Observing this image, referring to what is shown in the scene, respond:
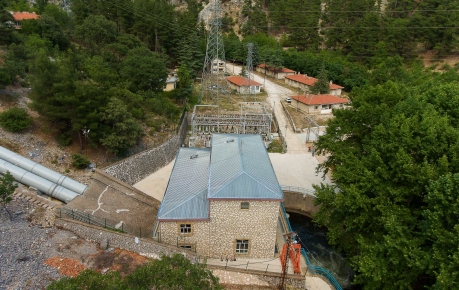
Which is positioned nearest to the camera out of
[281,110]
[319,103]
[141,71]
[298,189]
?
[298,189]

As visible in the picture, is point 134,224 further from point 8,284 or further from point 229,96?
point 229,96

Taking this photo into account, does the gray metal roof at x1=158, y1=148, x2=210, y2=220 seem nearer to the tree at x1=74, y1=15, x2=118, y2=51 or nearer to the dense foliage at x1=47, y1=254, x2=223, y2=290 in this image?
the dense foliage at x1=47, y1=254, x2=223, y2=290

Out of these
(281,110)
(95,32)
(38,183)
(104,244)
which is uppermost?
(95,32)

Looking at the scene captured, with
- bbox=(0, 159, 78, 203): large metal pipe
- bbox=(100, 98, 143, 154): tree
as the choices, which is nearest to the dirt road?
bbox=(100, 98, 143, 154): tree

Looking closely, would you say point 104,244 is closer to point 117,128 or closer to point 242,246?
point 242,246

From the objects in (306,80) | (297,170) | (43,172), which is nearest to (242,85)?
(306,80)

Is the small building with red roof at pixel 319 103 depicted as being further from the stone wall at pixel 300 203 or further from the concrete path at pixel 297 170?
the stone wall at pixel 300 203

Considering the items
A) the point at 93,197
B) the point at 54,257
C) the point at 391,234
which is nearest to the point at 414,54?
the point at 391,234
